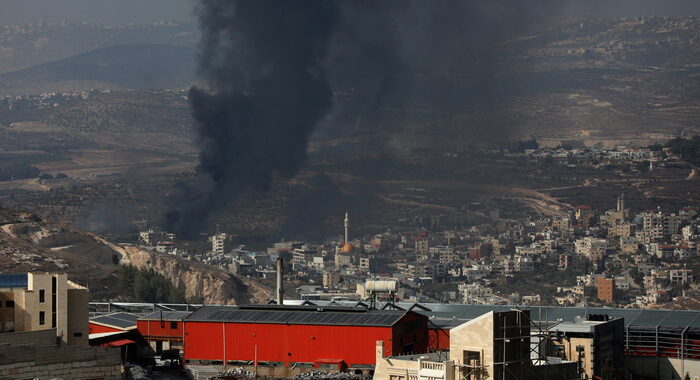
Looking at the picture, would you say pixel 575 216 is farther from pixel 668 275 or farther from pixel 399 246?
pixel 668 275

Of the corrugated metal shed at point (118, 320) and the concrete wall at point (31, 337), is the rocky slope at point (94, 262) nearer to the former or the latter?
the corrugated metal shed at point (118, 320)

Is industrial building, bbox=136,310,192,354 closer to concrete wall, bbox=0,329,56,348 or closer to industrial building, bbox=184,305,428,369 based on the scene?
industrial building, bbox=184,305,428,369

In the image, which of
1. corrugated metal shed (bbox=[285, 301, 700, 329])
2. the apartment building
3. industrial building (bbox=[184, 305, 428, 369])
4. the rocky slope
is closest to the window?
industrial building (bbox=[184, 305, 428, 369])

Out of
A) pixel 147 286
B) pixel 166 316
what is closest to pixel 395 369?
pixel 166 316

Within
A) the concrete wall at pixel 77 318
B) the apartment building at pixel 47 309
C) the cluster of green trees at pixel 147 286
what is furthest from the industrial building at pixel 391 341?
the cluster of green trees at pixel 147 286

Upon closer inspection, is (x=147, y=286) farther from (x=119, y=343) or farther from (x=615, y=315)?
(x=119, y=343)

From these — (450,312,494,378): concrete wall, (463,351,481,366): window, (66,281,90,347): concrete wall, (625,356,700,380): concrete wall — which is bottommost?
(625,356,700,380): concrete wall
